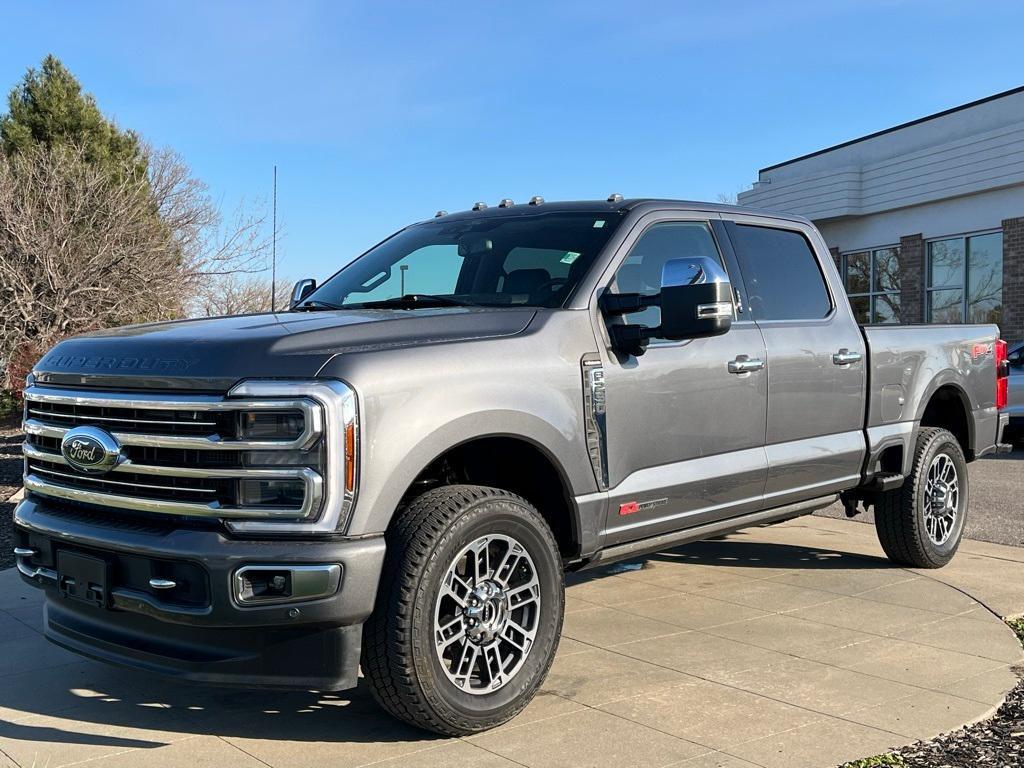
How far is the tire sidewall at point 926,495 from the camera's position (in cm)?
665

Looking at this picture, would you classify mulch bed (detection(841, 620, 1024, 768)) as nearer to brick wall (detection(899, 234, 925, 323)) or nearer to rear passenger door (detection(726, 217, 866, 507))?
rear passenger door (detection(726, 217, 866, 507))

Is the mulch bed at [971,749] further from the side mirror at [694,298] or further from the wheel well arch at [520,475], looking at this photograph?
the side mirror at [694,298]

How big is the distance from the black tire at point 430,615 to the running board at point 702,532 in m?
0.68

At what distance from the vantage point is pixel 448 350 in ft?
13.0

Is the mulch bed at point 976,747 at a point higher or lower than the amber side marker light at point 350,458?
lower

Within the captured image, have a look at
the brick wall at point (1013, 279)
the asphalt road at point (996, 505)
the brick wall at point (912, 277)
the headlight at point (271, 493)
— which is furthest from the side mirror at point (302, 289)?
the brick wall at point (912, 277)

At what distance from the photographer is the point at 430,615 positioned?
3748 millimetres

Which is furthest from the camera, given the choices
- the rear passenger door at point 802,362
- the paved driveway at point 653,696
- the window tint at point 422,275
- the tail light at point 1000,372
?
the tail light at point 1000,372

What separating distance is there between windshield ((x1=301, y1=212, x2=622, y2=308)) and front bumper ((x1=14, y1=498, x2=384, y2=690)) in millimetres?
1565

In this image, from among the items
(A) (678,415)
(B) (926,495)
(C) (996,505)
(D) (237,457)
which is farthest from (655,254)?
(C) (996,505)

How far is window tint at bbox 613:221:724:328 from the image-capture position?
4809 mm

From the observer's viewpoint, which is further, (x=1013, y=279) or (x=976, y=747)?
(x=1013, y=279)

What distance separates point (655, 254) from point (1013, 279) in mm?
16665

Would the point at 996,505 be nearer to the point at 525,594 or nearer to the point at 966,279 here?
the point at 525,594
